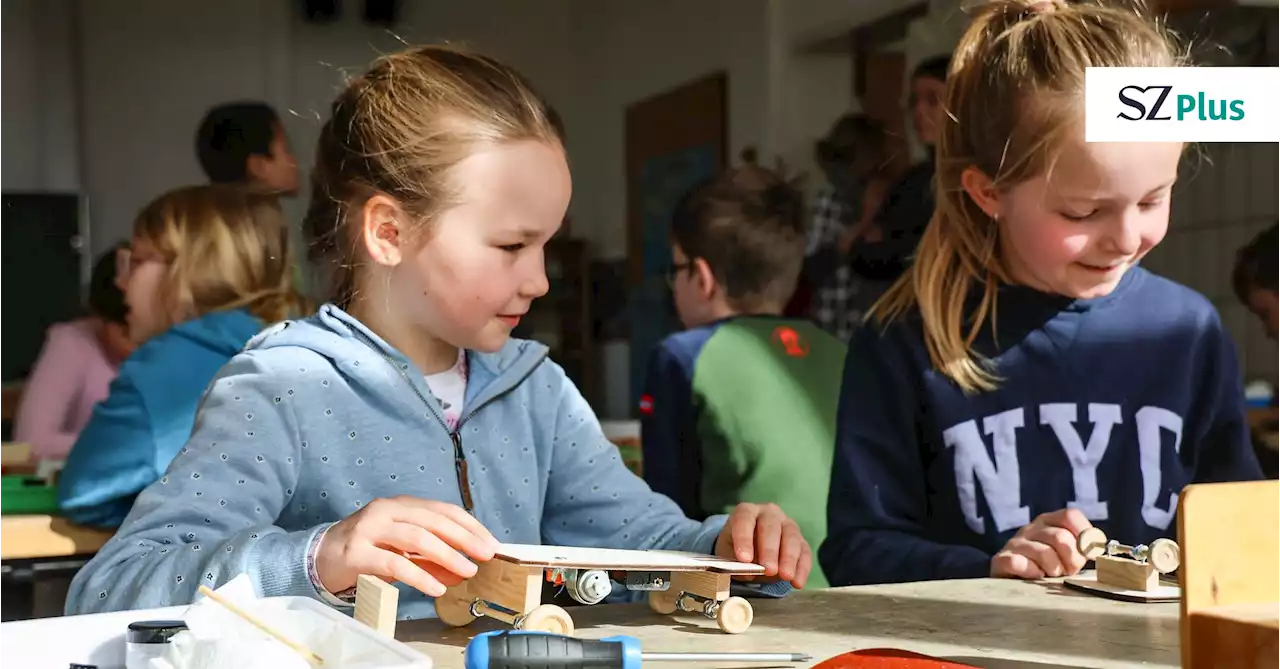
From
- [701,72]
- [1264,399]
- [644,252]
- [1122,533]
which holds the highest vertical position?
[701,72]

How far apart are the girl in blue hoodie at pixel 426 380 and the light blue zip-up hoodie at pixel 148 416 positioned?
0.53 m

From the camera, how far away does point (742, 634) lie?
2.90 feet

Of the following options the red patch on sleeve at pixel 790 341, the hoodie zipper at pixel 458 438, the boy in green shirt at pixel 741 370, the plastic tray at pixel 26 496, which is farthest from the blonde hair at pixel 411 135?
the plastic tray at pixel 26 496

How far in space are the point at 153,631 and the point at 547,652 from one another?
20cm

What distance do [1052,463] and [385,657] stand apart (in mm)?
969

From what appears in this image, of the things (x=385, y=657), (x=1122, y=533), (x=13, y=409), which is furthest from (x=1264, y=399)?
(x=13, y=409)

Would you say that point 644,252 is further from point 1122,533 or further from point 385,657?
point 385,657

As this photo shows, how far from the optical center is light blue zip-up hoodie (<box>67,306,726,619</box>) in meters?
1.00

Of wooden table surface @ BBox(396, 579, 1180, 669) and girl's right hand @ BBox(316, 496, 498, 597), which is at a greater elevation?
girl's right hand @ BBox(316, 496, 498, 597)

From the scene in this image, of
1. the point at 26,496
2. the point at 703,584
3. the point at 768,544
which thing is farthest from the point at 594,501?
the point at 26,496

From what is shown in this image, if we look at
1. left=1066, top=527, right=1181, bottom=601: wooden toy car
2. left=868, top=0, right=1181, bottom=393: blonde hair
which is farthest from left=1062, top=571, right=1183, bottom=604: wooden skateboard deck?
left=868, top=0, right=1181, bottom=393: blonde hair

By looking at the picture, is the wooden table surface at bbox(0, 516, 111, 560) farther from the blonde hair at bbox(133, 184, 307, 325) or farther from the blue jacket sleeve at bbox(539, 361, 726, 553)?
the blue jacket sleeve at bbox(539, 361, 726, 553)

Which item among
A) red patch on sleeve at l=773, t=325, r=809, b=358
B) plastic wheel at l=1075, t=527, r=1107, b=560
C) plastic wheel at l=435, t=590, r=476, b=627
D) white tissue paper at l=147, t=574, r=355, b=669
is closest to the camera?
white tissue paper at l=147, t=574, r=355, b=669

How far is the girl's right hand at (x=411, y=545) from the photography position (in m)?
0.84
